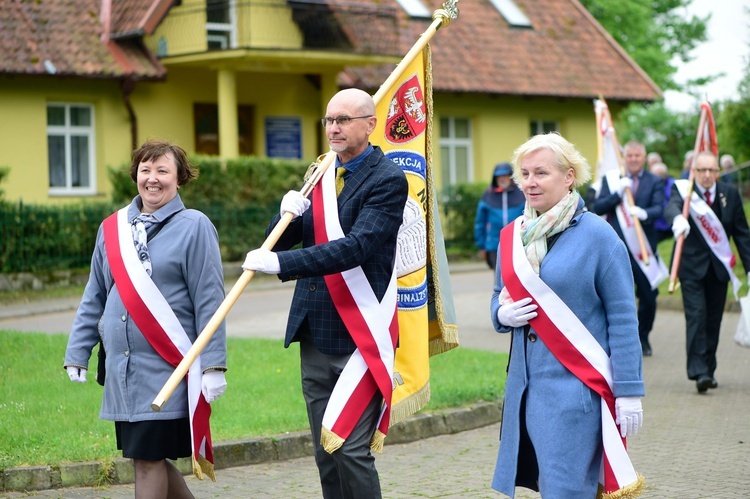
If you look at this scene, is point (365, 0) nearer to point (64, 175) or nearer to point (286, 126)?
point (286, 126)

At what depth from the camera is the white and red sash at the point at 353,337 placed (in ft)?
17.8

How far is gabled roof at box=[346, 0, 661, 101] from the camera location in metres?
28.4

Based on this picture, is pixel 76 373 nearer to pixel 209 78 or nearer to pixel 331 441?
pixel 331 441

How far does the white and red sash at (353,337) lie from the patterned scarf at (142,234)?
2.51 feet

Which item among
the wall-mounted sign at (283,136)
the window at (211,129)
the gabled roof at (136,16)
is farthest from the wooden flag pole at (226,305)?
the wall-mounted sign at (283,136)

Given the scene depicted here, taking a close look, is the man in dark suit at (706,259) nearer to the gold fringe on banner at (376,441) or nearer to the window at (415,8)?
the gold fringe on banner at (376,441)

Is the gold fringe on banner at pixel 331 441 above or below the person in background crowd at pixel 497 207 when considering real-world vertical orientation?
below

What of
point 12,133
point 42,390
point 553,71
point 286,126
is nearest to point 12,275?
point 12,133

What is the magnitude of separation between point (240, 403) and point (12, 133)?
14.6 meters

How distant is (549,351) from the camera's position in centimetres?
506

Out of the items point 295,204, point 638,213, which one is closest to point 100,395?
point 295,204

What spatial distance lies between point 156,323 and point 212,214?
1650 centimetres

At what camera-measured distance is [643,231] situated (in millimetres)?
13117

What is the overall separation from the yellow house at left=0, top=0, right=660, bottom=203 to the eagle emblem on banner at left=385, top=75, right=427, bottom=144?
54.2 feet
